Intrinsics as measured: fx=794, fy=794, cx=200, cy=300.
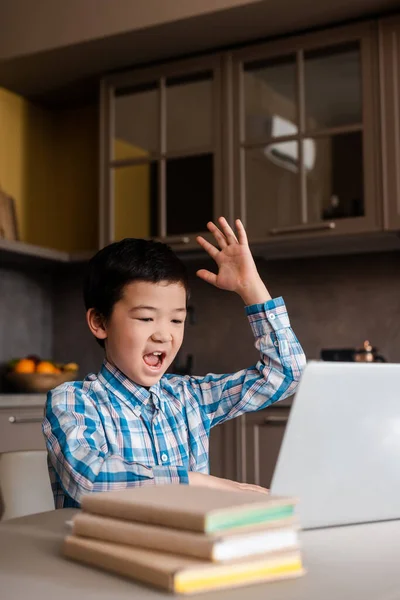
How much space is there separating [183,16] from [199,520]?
2765 millimetres

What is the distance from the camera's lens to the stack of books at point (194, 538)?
0.64 metres

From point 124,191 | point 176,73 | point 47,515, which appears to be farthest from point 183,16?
point 47,515

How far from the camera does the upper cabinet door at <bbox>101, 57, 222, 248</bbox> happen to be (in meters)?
3.35

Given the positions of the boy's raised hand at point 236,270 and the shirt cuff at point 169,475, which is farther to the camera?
the boy's raised hand at point 236,270

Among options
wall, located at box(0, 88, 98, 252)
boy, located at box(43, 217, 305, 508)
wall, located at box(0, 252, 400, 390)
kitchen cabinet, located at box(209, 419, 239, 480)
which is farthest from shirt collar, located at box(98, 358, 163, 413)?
wall, located at box(0, 88, 98, 252)

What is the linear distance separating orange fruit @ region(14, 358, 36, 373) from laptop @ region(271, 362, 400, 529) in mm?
2621

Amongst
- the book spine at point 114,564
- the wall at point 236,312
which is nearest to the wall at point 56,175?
the wall at point 236,312

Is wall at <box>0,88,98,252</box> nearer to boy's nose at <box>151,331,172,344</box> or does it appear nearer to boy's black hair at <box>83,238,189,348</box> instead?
boy's black hair at <box>83,238,189,348</box>

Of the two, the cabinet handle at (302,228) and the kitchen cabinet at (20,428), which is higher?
the cabinet handle at (302,228)

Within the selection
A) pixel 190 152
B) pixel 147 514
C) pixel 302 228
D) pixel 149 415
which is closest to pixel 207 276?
pixel 149 415

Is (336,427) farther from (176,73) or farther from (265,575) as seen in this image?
(176,73)

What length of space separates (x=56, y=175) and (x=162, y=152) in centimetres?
91

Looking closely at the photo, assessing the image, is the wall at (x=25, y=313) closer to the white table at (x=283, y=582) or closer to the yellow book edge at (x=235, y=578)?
the white table at (x=283, y=582)

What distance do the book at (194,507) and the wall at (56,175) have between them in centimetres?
334
